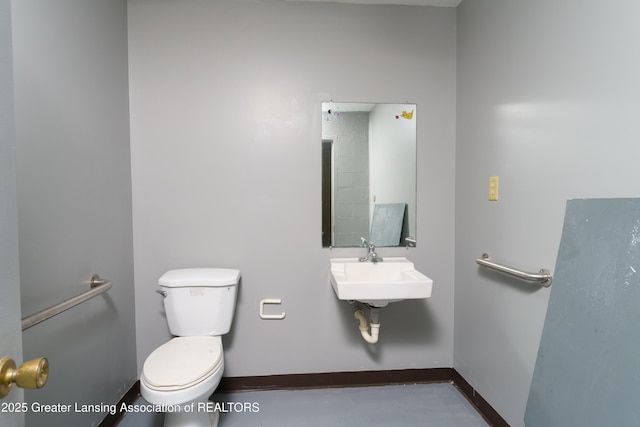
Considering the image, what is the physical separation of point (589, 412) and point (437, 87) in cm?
173

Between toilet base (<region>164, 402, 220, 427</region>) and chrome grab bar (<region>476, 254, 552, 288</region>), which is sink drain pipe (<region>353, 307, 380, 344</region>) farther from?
toilet base (<region>164, 402, 220, 427</region>)

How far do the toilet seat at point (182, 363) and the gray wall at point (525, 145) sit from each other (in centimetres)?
142

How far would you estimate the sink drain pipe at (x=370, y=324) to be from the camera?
1.69m

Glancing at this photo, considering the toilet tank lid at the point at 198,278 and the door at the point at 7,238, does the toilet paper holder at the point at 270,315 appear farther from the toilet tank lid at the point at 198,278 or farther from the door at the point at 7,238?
the door at the point at 7,238

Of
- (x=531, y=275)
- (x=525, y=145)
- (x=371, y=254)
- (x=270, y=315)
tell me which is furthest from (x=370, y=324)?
(x=525, y=145)

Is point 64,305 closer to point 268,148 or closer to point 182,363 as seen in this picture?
point 182,363

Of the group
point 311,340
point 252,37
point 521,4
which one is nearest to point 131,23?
point 252,37

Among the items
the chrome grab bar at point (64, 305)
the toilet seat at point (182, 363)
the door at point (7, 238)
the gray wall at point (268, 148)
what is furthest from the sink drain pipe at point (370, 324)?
the door at point (7, 238)

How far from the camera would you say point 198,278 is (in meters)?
1.59

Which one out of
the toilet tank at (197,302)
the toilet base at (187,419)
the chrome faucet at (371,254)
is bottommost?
the toilet base at (187,419)

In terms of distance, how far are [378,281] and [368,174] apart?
668mm

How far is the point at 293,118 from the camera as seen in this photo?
1.79 metres

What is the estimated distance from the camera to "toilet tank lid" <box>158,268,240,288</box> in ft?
5.16

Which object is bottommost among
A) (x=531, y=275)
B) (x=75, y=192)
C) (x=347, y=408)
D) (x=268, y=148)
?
(x=347, y=408)
